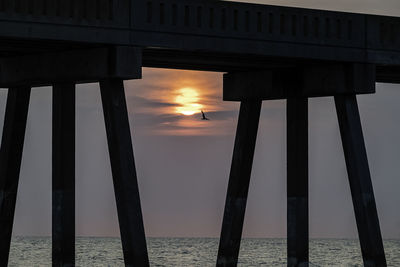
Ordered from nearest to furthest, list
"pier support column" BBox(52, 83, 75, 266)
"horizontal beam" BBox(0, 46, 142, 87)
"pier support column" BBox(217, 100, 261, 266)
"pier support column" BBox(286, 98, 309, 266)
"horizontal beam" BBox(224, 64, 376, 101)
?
"horizontal beam" BBox(0, 46, 142, 87)
"pier support column" BBox(52, 83, 75, 266)
"horizontal beam" BBox(224, 64, 376, 101)
"pier support column" BBox(286, 98, 309, 266)
"pier support column" BBox(217, 100, 261, 266)

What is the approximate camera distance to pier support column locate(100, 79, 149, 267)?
41094mm

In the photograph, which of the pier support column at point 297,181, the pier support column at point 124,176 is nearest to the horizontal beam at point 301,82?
the pier support column at point 297,181

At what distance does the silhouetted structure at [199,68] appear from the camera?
40.4 metres

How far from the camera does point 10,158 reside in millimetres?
46969

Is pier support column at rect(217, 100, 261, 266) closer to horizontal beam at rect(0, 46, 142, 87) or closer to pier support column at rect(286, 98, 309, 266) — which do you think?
pier support column at rect(286, 98, 309, 266)

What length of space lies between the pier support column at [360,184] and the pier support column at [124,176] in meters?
8.65

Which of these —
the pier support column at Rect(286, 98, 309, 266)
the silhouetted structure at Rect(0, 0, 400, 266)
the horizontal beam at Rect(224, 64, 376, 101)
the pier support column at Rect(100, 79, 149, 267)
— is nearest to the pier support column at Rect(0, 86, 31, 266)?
the silhouetted structure at Rect(0, 0, 400, 266)

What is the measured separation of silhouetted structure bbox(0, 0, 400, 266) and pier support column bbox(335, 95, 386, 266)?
0.15 ft

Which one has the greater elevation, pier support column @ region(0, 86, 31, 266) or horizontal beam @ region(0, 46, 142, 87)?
horizontal beam @ region(0, 46, 142, 87)

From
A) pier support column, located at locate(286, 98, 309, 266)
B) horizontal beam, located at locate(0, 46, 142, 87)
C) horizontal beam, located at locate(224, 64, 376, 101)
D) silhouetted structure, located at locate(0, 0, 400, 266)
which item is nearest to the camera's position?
silhouetted structure, located at locate(0, 0, 400, 266)

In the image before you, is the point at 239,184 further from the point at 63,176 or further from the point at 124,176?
the point at 124,176

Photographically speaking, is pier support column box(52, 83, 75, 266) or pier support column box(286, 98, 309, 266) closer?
pier support column box(52, 83, 75, 266)

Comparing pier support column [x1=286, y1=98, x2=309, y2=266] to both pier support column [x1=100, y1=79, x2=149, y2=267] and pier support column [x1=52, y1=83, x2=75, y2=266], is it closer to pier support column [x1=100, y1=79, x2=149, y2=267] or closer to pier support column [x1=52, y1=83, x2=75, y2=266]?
pier support column [x1=52, y1=83, x2=75, y2=266]

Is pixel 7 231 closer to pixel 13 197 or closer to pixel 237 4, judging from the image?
pixel 13 197
